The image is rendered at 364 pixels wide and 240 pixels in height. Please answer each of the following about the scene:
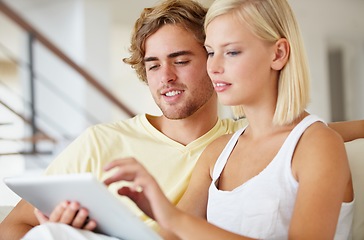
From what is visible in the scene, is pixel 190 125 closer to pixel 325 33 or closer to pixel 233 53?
pixel 233 53

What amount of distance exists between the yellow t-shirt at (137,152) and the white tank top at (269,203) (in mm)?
307

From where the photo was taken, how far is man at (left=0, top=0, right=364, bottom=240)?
1530mm

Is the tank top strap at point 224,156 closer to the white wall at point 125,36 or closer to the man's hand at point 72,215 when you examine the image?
the man's hand at point 72,215

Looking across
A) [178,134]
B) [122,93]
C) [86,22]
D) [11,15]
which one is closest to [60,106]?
[86,22]

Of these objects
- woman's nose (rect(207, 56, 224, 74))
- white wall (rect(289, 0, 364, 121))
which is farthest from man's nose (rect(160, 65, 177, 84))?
white wall (rect(289, 0, 364, 121))

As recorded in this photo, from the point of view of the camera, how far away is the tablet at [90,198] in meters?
0.87

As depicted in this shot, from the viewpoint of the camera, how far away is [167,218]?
93 centimetres

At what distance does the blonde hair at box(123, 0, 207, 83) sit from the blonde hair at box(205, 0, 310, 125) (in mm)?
435

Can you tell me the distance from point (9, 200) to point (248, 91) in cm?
113

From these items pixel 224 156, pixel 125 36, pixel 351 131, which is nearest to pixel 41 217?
pixel 224 156

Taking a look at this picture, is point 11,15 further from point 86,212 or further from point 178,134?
point 86,212

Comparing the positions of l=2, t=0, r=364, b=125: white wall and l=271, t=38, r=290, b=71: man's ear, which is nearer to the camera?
l=271, t=38, r=290, b=71: man's ear

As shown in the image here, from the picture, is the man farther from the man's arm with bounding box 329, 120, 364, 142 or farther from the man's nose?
the man's arm with bounding box 329, 120, 364, 142

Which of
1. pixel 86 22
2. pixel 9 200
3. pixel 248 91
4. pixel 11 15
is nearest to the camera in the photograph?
pixel 248 91
